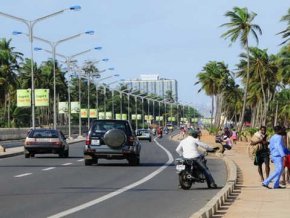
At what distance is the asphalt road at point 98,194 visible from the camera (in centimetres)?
1427

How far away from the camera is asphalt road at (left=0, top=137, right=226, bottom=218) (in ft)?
46.8

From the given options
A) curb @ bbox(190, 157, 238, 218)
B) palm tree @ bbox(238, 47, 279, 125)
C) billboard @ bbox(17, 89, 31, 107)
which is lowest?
curb @ bbox(190, 157, 238, 218)

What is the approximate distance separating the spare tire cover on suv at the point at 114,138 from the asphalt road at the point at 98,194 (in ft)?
7.18

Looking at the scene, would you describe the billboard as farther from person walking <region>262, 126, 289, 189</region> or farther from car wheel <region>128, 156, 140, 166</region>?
person walking <region>262, 126, 289, 189</region>

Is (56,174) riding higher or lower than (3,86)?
lower

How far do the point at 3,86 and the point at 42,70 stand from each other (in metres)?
34.4

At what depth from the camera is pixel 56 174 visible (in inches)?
984

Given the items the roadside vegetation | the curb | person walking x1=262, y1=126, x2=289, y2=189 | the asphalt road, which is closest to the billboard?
the roadside vegetation

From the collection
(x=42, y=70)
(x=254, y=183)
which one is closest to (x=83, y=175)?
(x=254, y=183)

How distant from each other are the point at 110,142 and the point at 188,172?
10.8m

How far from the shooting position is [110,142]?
29.4 m

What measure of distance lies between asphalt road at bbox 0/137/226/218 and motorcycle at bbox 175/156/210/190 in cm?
24

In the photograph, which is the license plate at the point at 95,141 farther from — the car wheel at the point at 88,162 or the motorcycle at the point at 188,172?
the motorcycle at the point at 188,172

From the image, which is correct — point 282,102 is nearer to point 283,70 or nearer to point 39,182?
point 283,70
